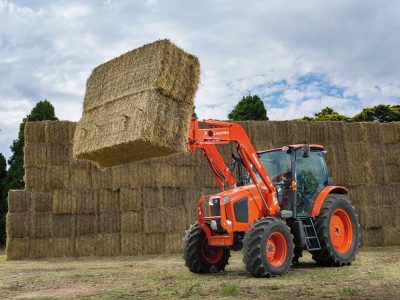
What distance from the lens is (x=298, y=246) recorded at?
31.6 feet

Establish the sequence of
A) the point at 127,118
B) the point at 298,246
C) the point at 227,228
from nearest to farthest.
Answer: the point at 127,118
the point at 227,228
the point at 298,246

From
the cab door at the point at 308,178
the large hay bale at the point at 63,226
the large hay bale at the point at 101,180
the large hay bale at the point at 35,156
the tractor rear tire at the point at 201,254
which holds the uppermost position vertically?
the large hay bale at the point at 35,156

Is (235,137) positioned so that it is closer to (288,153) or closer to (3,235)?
(288,153)

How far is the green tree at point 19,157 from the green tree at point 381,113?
20009mm

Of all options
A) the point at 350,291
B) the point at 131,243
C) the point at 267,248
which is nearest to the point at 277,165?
the point at 267,248

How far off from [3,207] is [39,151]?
9.70 meters

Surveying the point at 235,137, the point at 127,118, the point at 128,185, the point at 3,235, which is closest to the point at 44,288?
the point at 127,118

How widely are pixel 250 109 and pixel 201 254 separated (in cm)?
2357

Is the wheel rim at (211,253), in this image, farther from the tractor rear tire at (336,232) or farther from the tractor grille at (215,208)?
the tractor rear tire at (336,232)

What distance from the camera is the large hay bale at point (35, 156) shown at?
47.2 ft

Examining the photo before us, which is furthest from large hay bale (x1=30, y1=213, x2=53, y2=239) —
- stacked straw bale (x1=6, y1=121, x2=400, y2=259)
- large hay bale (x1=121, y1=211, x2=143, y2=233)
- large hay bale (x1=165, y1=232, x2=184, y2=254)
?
large hay bale (x1=165, y1=232, x2=184, y2=254)

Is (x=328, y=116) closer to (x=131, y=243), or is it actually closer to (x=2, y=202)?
(x=2, y=202)

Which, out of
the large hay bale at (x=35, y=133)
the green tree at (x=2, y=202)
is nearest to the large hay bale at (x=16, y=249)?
the large hay bale at (x=35, y=133)

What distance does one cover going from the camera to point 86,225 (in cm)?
1439
